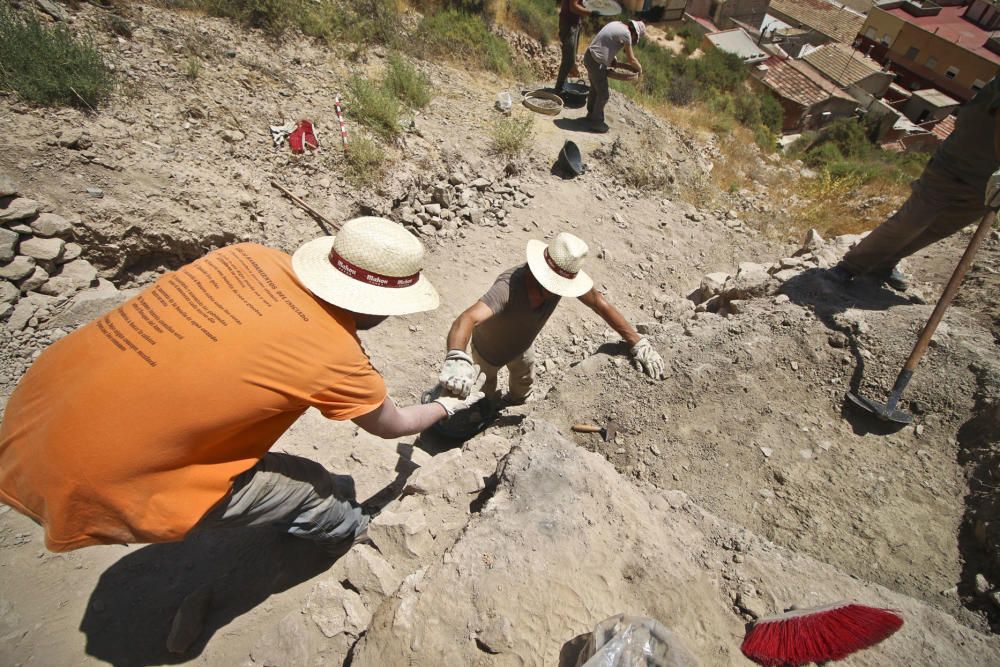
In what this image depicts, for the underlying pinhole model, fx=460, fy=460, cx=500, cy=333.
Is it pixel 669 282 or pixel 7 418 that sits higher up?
pixel 7 418

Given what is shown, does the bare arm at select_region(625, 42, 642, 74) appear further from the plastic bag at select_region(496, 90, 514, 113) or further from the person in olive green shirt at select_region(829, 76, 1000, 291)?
the person in olive green shirt at select_region(829, 76, 1000, 291)

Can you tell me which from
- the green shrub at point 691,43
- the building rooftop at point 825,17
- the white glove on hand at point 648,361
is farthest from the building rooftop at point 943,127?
the white glove on hand at point 648,361

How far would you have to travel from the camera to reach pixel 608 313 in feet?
10.3

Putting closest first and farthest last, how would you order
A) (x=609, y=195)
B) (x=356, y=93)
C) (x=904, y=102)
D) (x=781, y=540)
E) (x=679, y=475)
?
1. (x=781, y=540)
2. (x=679, y=475)
3. (x=356, y=93)
4. (x=609, y=195)
5. (x=904, y=102)

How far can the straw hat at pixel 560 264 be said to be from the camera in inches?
107

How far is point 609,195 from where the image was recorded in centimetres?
650

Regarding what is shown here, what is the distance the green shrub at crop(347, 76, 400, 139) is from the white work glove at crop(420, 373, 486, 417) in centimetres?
357

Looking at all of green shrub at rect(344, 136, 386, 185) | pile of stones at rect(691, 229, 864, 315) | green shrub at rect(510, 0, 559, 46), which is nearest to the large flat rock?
pile of stones at rect(691, 229, 864, 315)

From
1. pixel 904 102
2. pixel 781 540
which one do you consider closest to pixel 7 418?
pixel 781 540

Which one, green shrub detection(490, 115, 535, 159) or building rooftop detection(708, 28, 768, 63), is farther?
building rooftop detection(708, 28, 768, 63)

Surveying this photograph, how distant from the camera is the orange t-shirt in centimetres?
142

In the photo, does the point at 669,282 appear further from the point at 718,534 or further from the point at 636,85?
the point at 636,85

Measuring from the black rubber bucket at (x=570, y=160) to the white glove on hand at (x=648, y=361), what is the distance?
3.93 metres

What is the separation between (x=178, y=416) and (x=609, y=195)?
607cm
